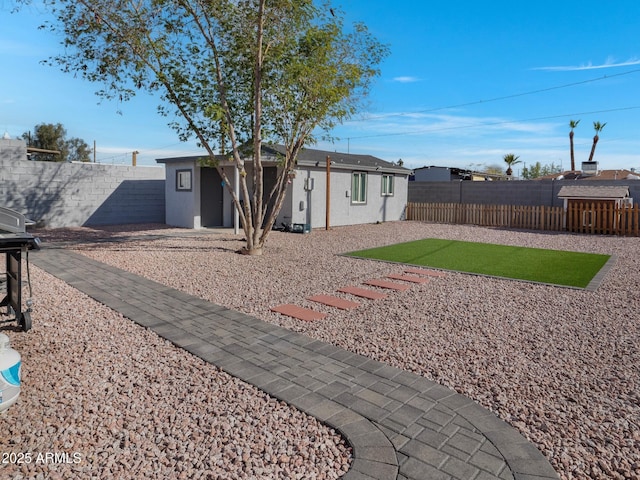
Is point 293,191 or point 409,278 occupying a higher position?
point 293,191

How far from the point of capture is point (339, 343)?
179 inches

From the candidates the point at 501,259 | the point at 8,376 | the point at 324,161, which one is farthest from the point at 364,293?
the point at 324,161

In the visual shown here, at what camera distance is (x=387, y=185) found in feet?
66.5

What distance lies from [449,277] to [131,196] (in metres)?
14.2

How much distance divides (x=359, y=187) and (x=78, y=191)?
36.5 feet

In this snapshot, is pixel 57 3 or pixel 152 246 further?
pixel 152 246

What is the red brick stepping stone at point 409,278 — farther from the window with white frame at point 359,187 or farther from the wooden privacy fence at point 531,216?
the wooden privacy fence at point 531,216

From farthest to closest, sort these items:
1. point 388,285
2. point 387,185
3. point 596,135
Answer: point 596,135
point 387,185
point 388,285

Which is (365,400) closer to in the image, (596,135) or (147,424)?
(147,424)

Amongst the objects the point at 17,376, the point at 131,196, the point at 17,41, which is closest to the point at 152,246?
the point at 17,41

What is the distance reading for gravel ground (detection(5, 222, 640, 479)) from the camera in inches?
118

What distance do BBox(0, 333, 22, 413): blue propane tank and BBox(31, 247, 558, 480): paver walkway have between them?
4.98 ft

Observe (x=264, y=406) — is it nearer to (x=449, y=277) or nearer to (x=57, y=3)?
(x=449, y=277)

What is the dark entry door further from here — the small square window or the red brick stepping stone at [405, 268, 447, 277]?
the red brick stepping stone at [405, 268, 447, 277]
